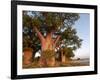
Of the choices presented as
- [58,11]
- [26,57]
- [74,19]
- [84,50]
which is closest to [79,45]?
[84,50]

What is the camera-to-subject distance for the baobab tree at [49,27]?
2.22m

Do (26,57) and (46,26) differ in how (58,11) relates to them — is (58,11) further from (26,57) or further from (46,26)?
(26,57)

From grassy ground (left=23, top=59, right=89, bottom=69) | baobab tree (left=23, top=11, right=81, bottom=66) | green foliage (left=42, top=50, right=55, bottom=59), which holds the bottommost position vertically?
grassy ground (left=23, top=59, right=89, bottom=69)

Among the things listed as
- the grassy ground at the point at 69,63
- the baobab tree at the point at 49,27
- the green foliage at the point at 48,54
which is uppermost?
the baobab tree at the point at 49,27

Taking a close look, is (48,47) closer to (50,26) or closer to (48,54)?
(48,54)

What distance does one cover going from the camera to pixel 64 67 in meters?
2.31

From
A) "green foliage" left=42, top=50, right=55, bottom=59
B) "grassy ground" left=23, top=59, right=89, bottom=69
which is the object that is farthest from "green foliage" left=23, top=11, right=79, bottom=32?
"grassy ground" left=23, top=59, right=89, bottom=69

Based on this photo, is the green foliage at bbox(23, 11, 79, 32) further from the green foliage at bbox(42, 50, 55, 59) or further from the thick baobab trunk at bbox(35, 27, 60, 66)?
the green foliage at bbox(42, 50, 55, 59)

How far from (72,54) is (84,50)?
0.14 metres

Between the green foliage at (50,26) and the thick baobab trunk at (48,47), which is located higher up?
the green foliage at (50,26)

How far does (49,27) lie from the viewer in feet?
7.47

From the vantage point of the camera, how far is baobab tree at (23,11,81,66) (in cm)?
222

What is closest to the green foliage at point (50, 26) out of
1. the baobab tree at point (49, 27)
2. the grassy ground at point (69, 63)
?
the baobab tree at point (49, 27)

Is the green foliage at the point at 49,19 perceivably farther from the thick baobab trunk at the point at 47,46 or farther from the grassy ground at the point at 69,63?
the grassy ground at the point at 69,63
